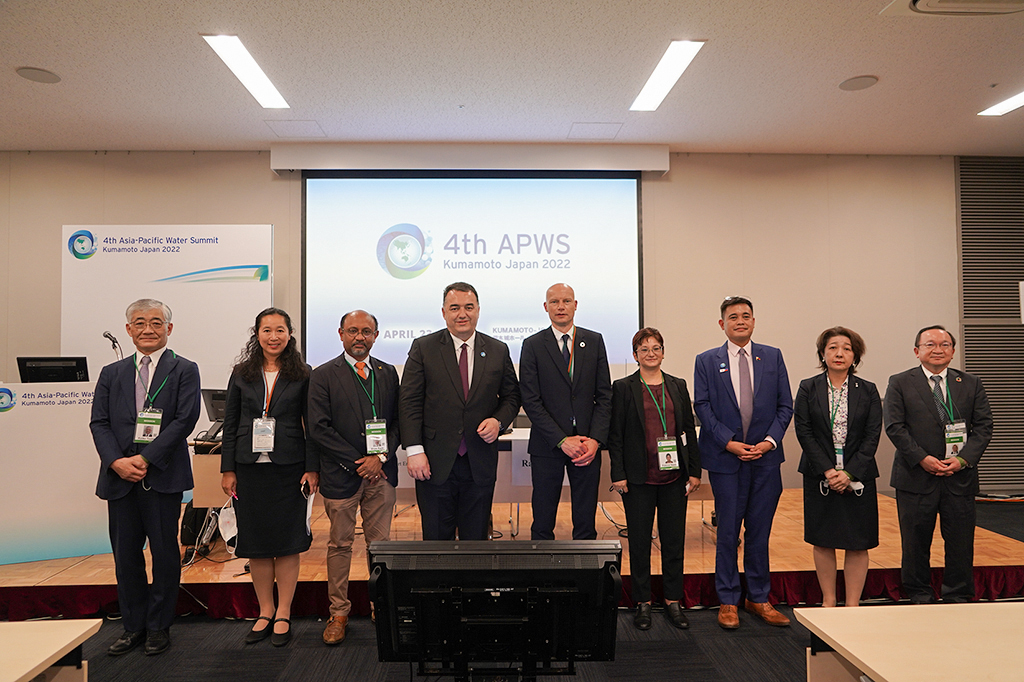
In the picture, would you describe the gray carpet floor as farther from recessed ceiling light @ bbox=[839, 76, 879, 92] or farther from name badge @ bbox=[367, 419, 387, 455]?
recessed ceiling light @ bbox=[839, 76, 879, 92]

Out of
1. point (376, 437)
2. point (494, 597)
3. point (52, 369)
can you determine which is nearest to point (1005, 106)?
point (376, 437)

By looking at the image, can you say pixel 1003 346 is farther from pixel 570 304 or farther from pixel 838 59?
pixel 570 304

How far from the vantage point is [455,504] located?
2.90 m

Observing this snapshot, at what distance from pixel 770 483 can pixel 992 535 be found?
251 centimetres

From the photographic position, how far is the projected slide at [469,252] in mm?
6031

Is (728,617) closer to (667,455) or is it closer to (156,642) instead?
(667,455)

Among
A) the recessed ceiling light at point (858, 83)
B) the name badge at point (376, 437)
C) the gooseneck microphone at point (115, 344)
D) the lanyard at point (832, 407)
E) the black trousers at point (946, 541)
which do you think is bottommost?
the black trousers at point (946, 541)

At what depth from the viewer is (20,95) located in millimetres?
4727

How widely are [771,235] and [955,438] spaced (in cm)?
349

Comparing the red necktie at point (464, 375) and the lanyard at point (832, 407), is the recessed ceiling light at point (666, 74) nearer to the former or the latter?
the lanyard at point (832, 407)

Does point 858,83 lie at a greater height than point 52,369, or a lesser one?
greater

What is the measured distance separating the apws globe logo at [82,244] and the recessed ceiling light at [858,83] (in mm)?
6592

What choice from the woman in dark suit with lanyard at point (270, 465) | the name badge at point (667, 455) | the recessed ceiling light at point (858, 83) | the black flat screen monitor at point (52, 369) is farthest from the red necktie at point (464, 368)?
the recessed ceiling light at point (858, 83)

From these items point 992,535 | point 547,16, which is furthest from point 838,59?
point 992,535
